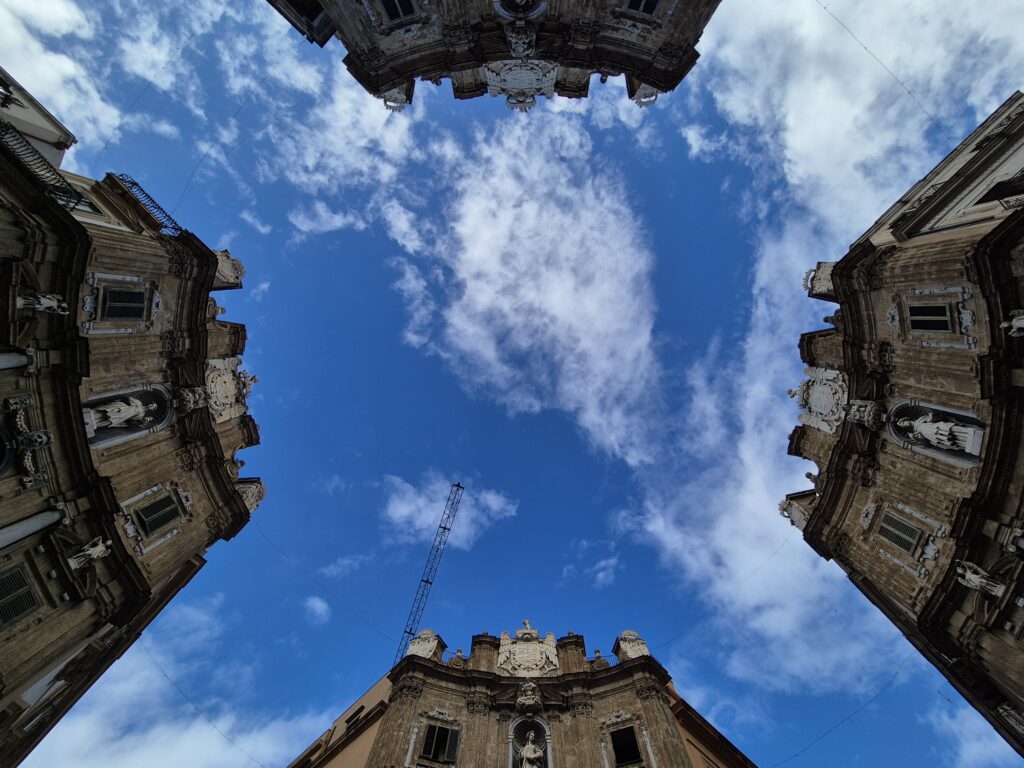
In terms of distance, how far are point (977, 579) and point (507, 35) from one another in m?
30.4

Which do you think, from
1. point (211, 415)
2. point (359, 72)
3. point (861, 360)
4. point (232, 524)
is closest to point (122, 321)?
point (211, 415)

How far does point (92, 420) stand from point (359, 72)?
22291 millimetres

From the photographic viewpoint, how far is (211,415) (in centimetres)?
2444

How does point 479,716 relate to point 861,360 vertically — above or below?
below

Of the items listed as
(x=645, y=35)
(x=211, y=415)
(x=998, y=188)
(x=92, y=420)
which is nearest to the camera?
(x=92, y=420)

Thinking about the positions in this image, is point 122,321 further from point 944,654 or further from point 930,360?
point 944,654

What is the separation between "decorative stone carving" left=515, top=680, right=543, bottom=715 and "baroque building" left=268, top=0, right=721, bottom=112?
34878mm

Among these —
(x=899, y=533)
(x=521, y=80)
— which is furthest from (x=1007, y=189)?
(x=521, y=80)

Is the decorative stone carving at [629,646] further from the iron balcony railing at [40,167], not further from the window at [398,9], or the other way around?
the window at [398,9]

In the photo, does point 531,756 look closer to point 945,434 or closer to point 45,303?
point 945,434

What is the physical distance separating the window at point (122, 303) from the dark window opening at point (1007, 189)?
35029 millimetres

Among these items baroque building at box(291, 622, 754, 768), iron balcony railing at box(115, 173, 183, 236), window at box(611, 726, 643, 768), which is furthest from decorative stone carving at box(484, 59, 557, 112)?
window at box(611, 726, 643, 768)

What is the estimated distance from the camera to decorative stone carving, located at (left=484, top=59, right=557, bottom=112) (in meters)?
27.8

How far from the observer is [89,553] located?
16.4 meters
